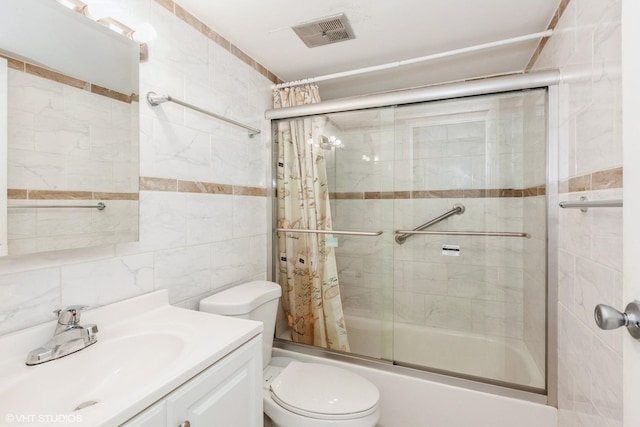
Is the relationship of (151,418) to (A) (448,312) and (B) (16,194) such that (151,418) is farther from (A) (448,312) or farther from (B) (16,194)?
(A) (448,312)

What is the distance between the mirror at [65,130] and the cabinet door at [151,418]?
0.61 metres

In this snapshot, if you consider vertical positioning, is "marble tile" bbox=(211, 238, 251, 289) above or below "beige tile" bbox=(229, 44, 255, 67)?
below

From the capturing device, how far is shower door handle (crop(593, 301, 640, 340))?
50cm

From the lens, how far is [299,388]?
1379 mm

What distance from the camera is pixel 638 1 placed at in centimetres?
49

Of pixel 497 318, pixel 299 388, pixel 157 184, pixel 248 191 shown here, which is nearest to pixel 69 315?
pixel 157 184

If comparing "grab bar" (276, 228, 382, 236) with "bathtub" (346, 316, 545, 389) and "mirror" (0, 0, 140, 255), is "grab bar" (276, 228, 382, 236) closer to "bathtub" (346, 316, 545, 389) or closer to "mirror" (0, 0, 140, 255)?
"bathtub" (346, 316, 545, 389)

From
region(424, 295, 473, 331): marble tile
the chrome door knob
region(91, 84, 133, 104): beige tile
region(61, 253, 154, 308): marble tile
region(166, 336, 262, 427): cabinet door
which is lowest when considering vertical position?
region(424, 295, 473, 331): marble tile

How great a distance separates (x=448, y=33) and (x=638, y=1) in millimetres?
1306

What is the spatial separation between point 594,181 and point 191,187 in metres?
1.67

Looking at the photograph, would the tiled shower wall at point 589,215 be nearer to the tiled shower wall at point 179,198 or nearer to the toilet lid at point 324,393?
the toilet lid at point 324,393

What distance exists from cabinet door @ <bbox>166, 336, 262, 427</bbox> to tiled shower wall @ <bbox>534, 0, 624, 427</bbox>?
1161 millimetres

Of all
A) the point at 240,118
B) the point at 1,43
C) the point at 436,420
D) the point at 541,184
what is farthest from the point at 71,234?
the point at 541,184

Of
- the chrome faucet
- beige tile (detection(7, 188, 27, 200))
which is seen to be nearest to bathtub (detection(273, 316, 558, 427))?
the chrome faucet
